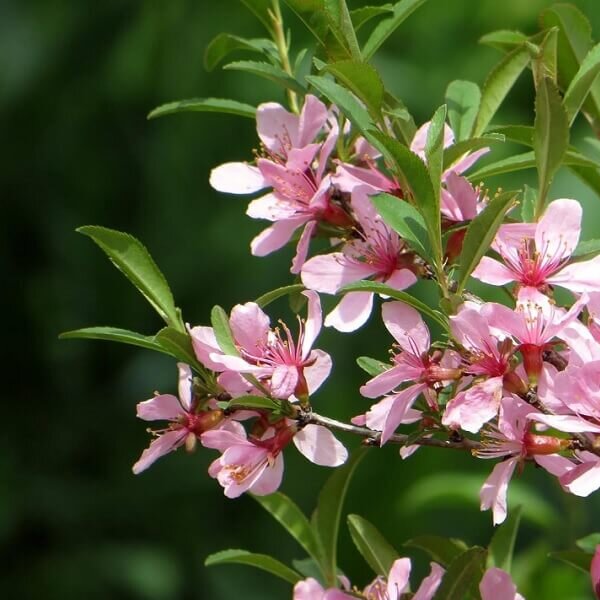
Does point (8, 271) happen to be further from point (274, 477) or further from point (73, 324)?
point (274, 477)

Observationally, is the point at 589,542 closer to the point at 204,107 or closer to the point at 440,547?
the point at 440,547

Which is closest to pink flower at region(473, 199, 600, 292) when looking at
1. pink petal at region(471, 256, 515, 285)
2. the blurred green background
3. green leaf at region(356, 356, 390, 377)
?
pink petal at region(471, 256, 515, 285)

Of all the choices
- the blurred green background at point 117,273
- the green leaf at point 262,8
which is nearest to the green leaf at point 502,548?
the green leaf at point 262,8

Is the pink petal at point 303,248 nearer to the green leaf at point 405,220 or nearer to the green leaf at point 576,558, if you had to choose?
the green leaf at point 405,220

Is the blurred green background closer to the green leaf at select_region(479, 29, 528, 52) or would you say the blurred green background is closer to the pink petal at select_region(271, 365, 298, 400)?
the green leaf at select_region(479, 29, 528, 52)

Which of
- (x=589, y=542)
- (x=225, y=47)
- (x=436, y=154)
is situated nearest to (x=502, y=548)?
(x=589, y=542)

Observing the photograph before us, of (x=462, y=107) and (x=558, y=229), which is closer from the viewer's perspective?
(x=558, y=229)
